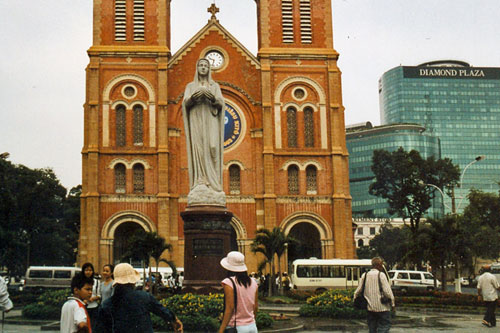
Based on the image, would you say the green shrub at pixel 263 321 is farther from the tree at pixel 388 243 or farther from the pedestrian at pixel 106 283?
the tree at pixel 388 243

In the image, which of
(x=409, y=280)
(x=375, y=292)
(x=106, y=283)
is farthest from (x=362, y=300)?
(x=409, y=280)

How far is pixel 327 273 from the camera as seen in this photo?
37281 mm

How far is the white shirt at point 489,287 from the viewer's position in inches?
643

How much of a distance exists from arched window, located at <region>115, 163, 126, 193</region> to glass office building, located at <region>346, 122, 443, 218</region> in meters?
72.8

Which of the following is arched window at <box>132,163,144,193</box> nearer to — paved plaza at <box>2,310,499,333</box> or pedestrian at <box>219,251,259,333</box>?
paved plaza at <box>2,310,499,333</box>

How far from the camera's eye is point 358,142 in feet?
380

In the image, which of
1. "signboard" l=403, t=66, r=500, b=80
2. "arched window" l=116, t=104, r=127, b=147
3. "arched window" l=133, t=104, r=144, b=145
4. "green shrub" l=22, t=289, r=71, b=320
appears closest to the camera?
"green shrub" l=22, t=289, r=71, b=320

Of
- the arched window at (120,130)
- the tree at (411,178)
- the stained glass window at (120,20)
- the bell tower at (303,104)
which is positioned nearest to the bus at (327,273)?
the bell tower at (303,104)

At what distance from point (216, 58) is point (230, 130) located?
4869 millimetres

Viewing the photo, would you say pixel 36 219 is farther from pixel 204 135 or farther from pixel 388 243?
pixel 388 243

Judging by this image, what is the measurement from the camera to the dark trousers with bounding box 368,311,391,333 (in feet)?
34.3

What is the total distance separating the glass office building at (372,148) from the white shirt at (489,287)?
94.2 m

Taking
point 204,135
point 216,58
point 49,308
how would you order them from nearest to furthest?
point 204,135
point 49,308
point 216,58

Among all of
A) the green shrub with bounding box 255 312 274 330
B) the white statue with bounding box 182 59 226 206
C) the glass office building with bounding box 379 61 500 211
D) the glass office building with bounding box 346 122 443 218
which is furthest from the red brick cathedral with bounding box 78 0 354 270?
the glass office building with bounding box 379 61 500 211
